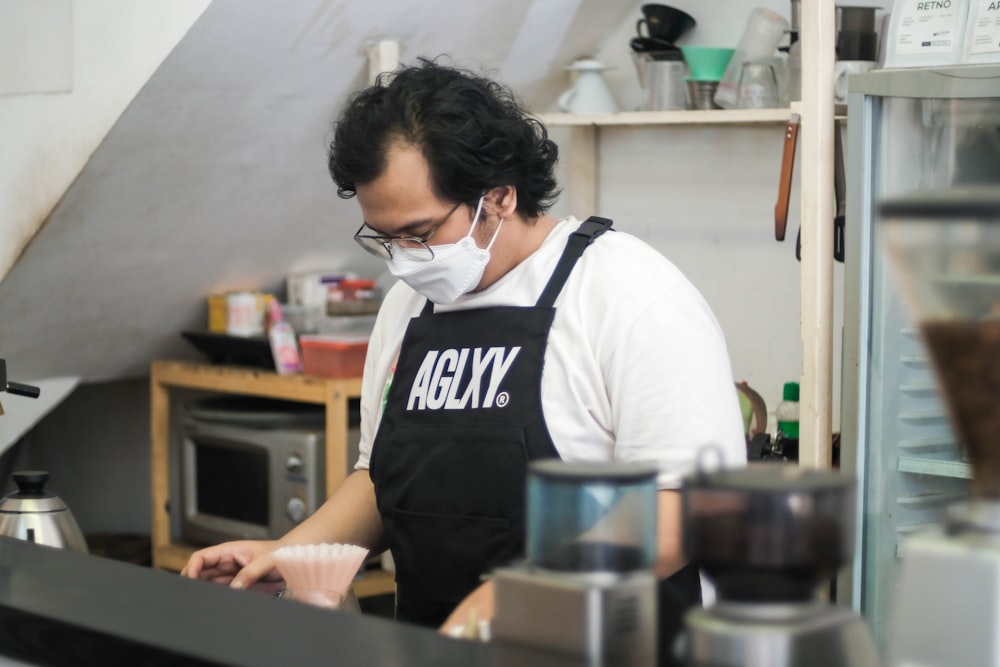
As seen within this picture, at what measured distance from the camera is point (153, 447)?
3992 millimetres

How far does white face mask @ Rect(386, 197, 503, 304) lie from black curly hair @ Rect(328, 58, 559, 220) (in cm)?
6

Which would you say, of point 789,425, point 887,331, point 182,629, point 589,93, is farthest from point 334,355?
point 182,629

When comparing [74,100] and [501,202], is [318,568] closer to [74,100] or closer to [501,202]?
[501,202]

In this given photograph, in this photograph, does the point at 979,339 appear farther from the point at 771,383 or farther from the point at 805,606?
the point at 771,383

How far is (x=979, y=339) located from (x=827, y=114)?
191 cm

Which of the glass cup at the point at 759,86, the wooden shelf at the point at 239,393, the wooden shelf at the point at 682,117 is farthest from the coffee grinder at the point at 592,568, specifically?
the wooden shelf at the point at 239,393

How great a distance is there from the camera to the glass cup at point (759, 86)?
321cm

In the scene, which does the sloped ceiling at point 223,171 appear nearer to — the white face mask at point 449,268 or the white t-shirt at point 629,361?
the white face mask at point 449,268

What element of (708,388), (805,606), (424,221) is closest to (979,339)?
(805,606)

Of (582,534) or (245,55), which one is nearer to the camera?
(582,534)

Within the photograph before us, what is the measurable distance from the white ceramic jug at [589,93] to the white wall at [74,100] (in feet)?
3.72

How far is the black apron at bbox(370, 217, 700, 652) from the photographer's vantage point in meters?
1.84

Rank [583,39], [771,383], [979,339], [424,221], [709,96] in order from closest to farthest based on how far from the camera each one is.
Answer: [979,339], [424,221], [709,96], [771,383], [583,39]

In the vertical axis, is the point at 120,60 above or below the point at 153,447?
above
